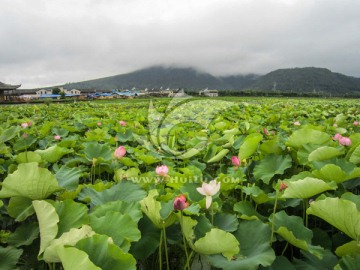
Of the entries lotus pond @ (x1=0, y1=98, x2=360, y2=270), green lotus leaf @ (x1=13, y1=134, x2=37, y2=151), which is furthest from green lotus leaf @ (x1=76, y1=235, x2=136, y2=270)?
green lotus leaf @ (x1=13, y1=134, x2=37, y2=151)

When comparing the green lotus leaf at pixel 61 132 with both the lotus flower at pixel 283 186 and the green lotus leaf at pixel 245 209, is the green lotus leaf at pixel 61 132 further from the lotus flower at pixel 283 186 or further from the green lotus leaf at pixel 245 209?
the lotus flower at pixel 283 186

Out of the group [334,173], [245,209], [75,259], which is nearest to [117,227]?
[75,259]

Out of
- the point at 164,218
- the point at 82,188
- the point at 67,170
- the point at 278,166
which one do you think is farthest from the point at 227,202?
the point at 67,170

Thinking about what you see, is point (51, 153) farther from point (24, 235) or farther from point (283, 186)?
point (283, 186)

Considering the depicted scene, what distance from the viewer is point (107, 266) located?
710 mm

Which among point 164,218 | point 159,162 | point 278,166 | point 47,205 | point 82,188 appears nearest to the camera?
point 47,205

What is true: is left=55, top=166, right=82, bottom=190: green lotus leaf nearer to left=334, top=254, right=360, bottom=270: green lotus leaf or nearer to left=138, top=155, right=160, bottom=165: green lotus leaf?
left=138, top=155, right=160, bottom=165: green lotus leaf

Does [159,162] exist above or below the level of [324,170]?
below

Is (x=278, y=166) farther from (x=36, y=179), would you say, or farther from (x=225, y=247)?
(x=36, y=179)

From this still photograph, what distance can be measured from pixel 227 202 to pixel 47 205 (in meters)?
0.80

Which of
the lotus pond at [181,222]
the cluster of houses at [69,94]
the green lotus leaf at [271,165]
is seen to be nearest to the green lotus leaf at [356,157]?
the lotus pond at [181,222]

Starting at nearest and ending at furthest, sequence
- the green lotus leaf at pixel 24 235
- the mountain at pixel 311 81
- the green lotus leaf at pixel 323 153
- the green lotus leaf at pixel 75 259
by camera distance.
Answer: the green lotus leaf at pixel 75 259, the green lotus leaf at pixel 24 235, the green lotus leaf at pixel 323 153, the mountain at pixel 311 81

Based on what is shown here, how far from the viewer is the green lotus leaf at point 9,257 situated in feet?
2.94

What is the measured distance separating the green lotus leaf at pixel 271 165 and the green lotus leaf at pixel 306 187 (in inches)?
15.9
